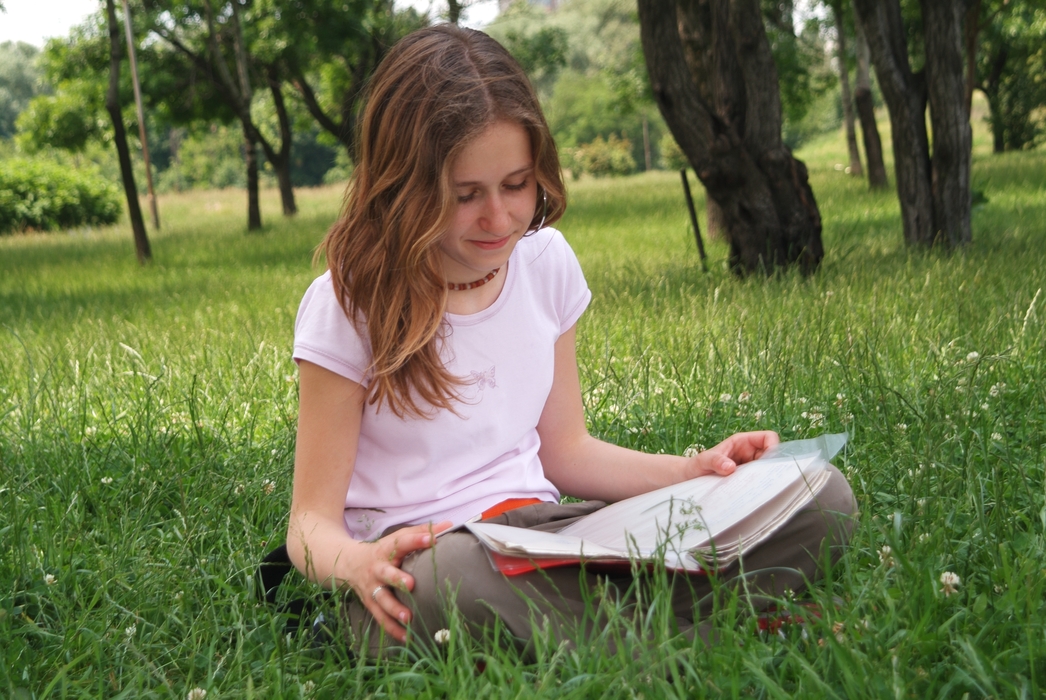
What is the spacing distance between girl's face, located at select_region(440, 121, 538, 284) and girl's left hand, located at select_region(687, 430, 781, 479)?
2.08 feet

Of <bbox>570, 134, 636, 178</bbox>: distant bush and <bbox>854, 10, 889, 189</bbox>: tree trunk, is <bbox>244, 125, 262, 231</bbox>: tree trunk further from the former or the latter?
<bbox>570, 134, 636, 178</bbox>: distant bush

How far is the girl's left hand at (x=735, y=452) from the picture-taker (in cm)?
212

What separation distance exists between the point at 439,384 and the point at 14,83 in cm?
10396

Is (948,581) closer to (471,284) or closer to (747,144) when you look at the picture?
(471,284)

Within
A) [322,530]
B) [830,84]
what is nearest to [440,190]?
[322,530]

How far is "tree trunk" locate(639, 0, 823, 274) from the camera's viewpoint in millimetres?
6297

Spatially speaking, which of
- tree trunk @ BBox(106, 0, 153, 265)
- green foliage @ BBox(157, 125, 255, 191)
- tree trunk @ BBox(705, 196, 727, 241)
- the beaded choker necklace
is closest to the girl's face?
the beaded choker necklace

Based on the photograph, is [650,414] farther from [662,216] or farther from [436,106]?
[662,216]

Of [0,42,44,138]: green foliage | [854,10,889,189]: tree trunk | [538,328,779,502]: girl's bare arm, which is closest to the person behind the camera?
[538,328,779,502]: girl's bare arm

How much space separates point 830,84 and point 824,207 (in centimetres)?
1357

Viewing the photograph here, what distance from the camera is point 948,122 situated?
22.4 feet

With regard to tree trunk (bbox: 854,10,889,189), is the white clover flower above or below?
below

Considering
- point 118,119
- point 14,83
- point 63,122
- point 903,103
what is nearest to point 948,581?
point 903,103

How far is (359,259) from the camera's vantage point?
2.08 meters
